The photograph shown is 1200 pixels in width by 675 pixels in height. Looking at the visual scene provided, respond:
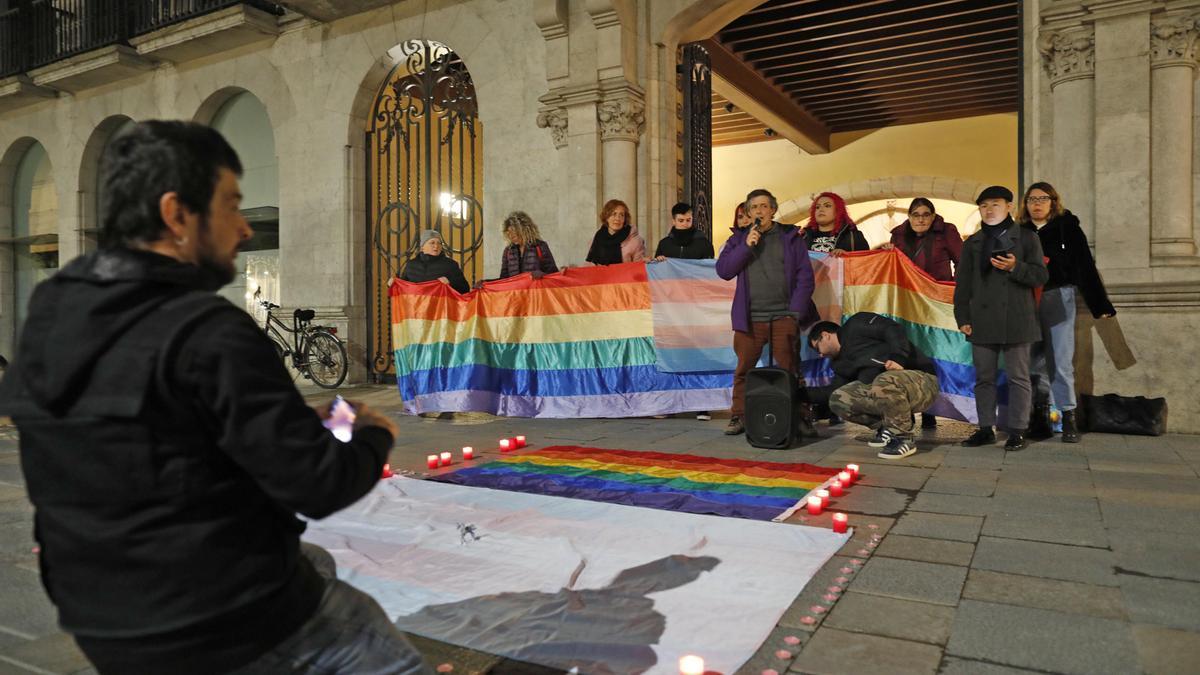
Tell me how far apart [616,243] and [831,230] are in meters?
2.12

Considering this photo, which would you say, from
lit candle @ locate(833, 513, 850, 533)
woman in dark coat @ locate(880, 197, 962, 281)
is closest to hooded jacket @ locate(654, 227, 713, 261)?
woman in dark coat @ locate(880, 197, 962, 281)

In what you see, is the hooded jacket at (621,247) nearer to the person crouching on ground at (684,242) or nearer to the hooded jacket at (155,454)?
the person crouching on ground at (684,242)

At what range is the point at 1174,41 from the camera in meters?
6.96

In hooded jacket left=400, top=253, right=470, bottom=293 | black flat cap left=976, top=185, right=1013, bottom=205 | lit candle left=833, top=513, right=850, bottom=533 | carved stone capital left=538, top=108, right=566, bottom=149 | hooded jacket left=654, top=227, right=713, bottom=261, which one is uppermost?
carved stone capital left=538, top=108, right=566, bottom=149

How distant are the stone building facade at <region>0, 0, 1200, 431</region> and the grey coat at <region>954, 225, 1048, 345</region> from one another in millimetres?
1565

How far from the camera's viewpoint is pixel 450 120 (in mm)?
11664

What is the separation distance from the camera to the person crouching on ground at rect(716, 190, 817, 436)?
6715 mm

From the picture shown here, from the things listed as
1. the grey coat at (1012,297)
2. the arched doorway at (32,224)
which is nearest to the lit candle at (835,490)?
the grey coat at (1012,297)

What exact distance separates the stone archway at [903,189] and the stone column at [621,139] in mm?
9760

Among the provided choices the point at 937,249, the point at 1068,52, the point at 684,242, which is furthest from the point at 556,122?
the point at 1068,52

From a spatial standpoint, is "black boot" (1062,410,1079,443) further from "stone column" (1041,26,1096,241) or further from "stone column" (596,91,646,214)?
"stone column" (596,91,646,214)

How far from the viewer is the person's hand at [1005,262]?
19.2 ft

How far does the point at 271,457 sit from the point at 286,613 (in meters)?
0.31

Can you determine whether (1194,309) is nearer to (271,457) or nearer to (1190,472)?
(1190,472)
